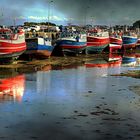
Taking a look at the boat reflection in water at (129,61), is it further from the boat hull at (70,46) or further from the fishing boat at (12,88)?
the fishing boat at (12,88)

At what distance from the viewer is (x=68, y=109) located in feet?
61.7

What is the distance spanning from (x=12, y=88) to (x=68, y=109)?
701cm

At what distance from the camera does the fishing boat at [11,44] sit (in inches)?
1580

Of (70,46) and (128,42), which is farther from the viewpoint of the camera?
(128,42)

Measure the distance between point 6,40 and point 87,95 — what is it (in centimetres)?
1937

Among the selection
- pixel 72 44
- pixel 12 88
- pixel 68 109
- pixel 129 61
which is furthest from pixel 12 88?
pixel 72 44

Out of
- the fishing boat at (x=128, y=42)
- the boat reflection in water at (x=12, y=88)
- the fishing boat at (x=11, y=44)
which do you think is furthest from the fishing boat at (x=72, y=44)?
the boat reflection in water at (x=12, y=88)

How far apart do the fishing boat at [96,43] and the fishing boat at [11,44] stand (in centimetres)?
2302

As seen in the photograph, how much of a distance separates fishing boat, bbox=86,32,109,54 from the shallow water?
37.4m

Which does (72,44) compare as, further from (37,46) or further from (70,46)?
(37,46)

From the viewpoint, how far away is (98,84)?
28.3 meters

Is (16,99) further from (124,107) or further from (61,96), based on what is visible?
(124,107)

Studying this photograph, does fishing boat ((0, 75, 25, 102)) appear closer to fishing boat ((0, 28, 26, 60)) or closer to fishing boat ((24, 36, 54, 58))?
fishing boat ((0, 28, 26, 60))

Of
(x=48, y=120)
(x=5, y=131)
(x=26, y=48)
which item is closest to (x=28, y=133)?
(x=5, y=131)
